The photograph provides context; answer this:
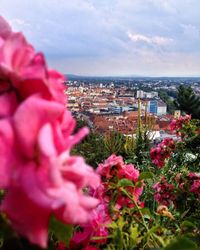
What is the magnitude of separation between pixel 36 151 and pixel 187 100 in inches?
706

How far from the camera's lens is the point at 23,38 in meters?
0.32

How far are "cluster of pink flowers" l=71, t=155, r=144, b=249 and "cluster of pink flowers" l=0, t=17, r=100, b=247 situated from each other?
200 mm

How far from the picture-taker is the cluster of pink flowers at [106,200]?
50 centimetres

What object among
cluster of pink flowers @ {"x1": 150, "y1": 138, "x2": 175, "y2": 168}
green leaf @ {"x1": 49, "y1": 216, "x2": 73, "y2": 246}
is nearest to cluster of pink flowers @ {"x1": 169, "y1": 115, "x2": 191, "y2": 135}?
cluster of pink flowers @ {"x1": 150, "y1": 138, "x2": 175, "y2": 168}

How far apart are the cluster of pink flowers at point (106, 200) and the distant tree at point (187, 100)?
17102mm

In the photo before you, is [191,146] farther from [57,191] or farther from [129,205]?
[57,191]

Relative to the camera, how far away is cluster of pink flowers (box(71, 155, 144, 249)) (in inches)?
19.8

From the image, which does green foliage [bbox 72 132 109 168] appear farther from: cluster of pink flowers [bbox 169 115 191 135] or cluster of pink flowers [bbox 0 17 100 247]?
cluster of pink flowers [bbox 0 17 100 247]

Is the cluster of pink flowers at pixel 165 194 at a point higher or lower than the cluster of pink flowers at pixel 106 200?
lower

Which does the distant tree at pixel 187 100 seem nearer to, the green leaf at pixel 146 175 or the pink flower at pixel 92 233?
the green leaf at pixel 146 175

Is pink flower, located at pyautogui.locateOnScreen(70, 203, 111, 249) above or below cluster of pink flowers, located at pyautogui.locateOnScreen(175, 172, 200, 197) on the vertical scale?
above

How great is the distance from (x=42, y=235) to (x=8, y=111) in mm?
83

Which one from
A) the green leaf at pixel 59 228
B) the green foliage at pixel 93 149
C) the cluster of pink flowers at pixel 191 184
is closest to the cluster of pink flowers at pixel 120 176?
the green leaf at pixel 59 228

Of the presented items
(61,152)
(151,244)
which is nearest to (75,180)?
(61,152)
